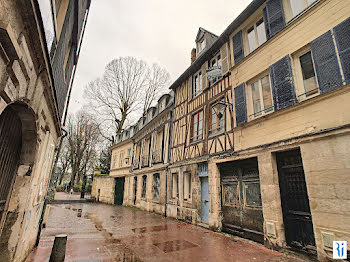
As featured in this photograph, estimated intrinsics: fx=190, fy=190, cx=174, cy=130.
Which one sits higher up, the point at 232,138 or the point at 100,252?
the point at 232,138

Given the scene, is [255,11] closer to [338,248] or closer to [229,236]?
[338,248]

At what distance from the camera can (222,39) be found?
25.3ft

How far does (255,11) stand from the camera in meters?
6.33

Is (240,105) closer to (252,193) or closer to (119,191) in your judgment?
(252,193)

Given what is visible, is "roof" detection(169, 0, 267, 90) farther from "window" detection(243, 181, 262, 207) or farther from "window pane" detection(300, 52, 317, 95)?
"window" detection(243, 181, 262, 207)

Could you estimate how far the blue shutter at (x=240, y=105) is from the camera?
606 cm

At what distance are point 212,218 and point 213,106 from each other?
13.9 ft

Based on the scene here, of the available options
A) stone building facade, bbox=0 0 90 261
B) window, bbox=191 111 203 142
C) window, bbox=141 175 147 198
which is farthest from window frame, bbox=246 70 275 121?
window, bbox=141 175 147 198

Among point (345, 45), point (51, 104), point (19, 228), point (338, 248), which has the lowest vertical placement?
point (338, 248)

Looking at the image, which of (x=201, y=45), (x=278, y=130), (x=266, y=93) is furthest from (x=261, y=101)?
(x=201, y=45)

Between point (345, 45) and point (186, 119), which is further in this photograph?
point (186, 119)

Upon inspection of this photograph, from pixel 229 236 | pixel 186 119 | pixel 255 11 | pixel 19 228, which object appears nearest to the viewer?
pixel 19 228

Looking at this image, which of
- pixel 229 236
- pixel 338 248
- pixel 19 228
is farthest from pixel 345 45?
pixel 19 228

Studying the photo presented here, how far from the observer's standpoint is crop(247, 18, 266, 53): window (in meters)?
6.17
